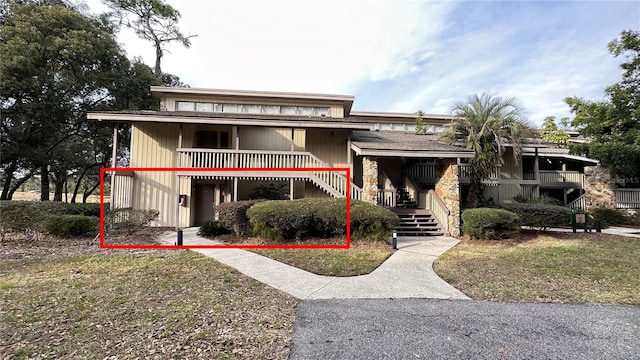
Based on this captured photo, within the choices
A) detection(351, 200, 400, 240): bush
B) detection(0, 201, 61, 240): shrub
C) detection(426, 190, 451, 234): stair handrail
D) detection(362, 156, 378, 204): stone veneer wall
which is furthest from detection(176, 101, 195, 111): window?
detection(426, 190, 451, 234): stair handrail

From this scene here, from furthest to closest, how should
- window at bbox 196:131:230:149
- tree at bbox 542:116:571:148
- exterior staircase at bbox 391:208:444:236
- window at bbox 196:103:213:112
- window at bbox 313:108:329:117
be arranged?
tree at bbox 542:116:571:148 → window at bbox 313:108:329:117 → window at bbox 196:103:213:112 → window at bbox 196:131:230:149 → exterior staircase at bbox 391:208:444:236

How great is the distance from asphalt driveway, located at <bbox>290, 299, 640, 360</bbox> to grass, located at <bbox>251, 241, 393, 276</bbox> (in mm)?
1775

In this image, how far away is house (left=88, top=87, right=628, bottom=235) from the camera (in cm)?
1163

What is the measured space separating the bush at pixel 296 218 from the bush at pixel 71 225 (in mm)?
6099

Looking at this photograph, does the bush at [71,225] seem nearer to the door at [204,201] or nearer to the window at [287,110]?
the door at [204,201]

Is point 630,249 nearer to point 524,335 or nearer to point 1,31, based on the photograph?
point 524,335

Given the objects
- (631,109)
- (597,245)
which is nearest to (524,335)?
(597,245)

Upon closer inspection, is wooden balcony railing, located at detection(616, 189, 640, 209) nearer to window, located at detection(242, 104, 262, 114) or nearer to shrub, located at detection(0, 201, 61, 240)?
window, located at detection(242, 104, 262, 114)

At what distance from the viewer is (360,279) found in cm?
564

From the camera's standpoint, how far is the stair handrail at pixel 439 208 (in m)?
11.0

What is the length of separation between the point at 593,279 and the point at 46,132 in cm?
2576

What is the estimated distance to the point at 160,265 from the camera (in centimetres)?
656

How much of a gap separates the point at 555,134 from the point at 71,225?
29875mm

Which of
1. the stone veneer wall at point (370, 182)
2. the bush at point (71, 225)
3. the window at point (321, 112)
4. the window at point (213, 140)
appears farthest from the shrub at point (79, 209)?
the stone veneer wall at point (370, 182)
